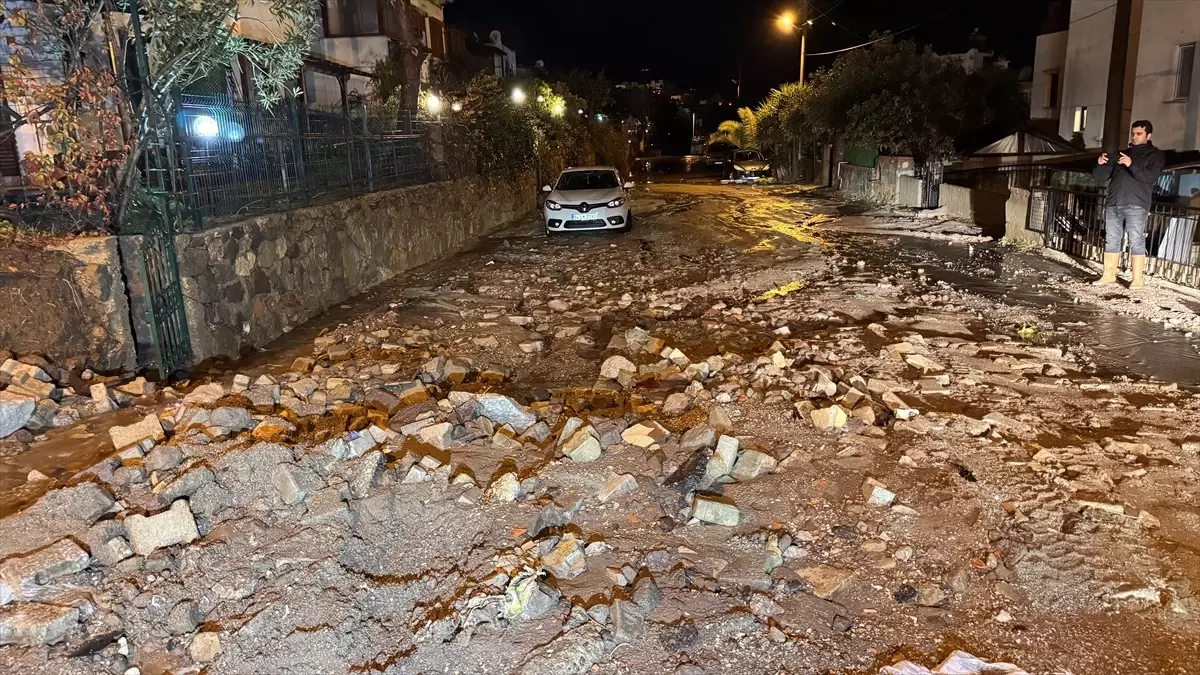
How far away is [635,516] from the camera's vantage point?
444 cm

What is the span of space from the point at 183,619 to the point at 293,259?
22.4 feet

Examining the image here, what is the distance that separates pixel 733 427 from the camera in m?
5.57

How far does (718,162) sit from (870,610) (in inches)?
2209

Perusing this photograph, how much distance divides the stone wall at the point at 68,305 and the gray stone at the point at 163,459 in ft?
9.68

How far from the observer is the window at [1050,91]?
26.2 metres

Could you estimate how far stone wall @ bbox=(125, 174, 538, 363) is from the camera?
7773 millimetres

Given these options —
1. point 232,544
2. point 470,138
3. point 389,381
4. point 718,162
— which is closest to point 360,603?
point 232,544

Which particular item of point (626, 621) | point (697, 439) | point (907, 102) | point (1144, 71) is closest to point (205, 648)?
point (626, 621)

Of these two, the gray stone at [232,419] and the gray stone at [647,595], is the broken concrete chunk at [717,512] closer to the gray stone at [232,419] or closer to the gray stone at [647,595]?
the gray stone at [647,595]

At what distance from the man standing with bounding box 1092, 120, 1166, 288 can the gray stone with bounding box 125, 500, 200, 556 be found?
10526mm

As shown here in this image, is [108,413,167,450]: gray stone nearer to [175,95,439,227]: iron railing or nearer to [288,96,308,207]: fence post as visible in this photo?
[175,95,439,227]: iron railing

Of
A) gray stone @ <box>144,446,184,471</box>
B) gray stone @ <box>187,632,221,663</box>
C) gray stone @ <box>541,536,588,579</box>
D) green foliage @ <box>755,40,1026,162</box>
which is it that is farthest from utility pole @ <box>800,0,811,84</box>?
gray stone @ <box>187,632,221,663</box>

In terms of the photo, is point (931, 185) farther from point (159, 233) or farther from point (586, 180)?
point (159, 233)

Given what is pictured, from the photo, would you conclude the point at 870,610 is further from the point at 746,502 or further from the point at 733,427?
the point at 733,427
